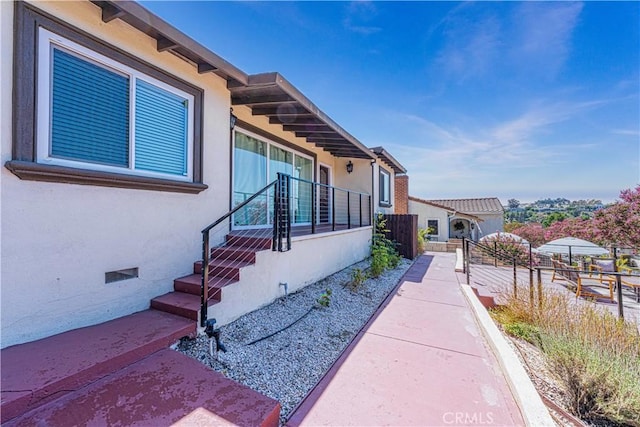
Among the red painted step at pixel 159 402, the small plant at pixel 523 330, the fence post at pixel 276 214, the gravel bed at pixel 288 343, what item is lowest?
the small plant at pixel 523 330

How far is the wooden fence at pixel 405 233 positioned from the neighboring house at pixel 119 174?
660 cm

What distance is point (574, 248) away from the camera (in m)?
10.7

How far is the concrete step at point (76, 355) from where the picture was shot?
6.51ft

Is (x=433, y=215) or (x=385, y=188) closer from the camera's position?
(x=385, y=188)

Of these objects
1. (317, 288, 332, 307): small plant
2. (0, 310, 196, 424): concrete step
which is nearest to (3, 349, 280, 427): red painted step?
(0, 310, 196, 424): concrete step

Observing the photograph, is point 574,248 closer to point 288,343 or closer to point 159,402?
point 288,343

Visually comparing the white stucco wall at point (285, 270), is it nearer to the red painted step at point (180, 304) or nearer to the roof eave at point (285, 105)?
the red painted step at point (180, 304)

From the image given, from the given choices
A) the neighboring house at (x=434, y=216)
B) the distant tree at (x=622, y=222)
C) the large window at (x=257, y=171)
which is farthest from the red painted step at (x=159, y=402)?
the neighboring house at (x=434, y=216)

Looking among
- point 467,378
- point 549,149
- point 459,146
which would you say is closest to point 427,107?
point 459,146

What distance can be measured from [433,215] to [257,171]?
19399mm

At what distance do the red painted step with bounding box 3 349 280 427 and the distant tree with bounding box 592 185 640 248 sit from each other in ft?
54.8

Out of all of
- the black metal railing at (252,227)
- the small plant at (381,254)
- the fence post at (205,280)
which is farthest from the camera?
the small plant at (381,254)

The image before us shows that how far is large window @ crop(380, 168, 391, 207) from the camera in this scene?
12.4 m

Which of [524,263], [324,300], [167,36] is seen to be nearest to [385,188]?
[524,263]
